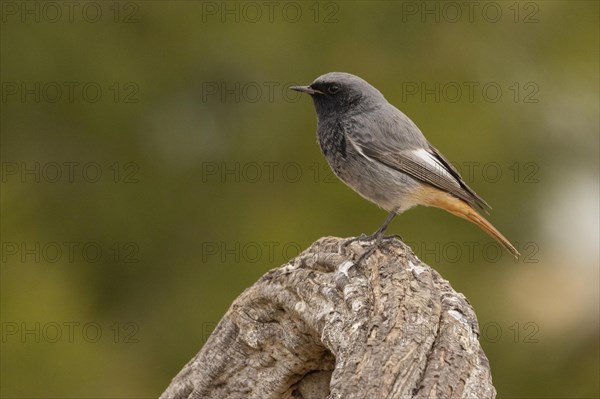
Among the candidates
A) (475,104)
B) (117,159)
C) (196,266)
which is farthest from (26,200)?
(475,104)

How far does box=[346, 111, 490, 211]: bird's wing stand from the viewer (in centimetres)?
548

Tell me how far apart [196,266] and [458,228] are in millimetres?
2207

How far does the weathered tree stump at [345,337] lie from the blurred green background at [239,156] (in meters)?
3.95

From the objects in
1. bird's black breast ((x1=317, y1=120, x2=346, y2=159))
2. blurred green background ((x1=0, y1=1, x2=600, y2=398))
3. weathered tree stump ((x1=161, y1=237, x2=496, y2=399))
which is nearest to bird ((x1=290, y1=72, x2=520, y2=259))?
bird's black breast ((x1=317, y1=120, x2=346, y2=159))

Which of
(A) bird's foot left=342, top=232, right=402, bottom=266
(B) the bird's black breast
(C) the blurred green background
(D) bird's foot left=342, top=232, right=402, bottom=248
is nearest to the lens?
(A) bird's foot left=342, top=232, right=402, bottom=266

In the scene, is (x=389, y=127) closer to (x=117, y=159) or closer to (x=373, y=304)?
(x=373, y=304)

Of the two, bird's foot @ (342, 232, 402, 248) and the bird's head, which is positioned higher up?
the bird's head

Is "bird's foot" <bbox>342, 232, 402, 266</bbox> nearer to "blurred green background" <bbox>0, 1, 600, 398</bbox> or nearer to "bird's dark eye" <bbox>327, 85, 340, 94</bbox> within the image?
"bird's dark eye" <bbox>327, 85, 340, 94</bbox>

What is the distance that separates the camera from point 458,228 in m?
8.49

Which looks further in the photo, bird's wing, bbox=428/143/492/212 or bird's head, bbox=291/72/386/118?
bird's head, bbox=291/72/386/118

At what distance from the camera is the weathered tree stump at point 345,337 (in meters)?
3.22

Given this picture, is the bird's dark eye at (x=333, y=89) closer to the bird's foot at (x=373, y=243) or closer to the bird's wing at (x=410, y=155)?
the bird's wing at (x=410, y=155)

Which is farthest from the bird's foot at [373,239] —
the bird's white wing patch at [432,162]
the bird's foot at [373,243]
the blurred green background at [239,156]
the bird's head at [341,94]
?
the blurred green background at [239,156]

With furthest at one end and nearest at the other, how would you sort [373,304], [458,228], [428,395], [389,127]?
[458,228] → [389,127] → [373,304] → [428,395]
